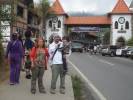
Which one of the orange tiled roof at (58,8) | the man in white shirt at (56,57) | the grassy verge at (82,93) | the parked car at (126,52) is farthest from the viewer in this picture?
the orange tiled roof at (58,8)

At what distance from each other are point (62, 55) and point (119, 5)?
3785 inches

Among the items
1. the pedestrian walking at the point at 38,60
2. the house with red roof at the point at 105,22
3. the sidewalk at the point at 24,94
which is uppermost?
the house with red roof at the point at 105,22

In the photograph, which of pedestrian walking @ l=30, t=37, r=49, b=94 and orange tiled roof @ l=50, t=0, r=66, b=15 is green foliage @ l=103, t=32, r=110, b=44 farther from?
pedestrian walking @ l=30, t=37, r=49, b=94

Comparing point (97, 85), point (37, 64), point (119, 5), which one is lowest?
point (97, 85)

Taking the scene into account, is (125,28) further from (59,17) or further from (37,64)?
(37,64)

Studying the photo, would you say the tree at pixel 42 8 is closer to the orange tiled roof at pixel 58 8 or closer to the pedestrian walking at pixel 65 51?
the orange tiled roof at pixel 58 8

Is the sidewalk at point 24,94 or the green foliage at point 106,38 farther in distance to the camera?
the green foliage at point 106,38

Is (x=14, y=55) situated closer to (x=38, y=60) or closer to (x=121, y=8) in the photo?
(x=38, y=60)

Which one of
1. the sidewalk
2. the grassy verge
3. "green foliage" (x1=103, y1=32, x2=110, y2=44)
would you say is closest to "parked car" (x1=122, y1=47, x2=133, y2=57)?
the grassy verge

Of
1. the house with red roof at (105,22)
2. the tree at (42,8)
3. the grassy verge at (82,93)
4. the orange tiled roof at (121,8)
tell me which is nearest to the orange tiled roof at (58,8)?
the house with red roof at (105,22)

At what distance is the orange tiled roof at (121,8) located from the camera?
10609 centimetres

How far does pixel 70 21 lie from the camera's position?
360 feet

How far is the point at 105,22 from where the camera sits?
4225 inches

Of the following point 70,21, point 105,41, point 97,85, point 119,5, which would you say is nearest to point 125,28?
point 119,5
